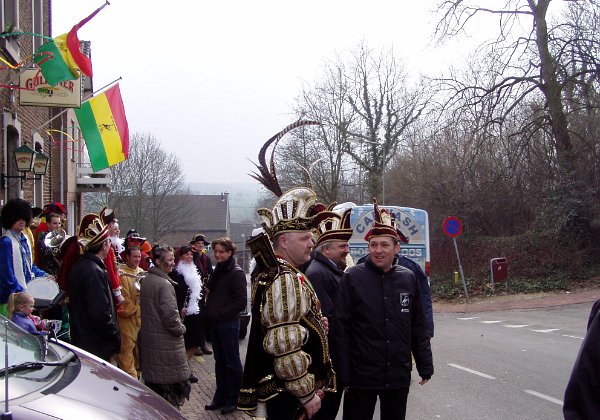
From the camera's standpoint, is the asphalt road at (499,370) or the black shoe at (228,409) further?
the black shoe at (228,409)

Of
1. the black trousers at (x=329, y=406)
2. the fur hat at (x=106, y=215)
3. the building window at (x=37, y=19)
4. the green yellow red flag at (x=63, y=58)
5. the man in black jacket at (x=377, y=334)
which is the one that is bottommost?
the black trousers at (x=329, y=406)

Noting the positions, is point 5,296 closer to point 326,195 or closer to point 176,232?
point 326,195

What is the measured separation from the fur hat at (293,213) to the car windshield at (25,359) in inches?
56.6

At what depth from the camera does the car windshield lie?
9.50 ft

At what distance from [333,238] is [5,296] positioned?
382 centimetres

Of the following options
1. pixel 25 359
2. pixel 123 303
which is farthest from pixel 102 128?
pixel 25 359

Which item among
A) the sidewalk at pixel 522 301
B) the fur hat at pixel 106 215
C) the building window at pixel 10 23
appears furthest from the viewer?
the sidewalk at pixel 522 301

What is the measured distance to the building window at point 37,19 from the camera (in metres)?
14.9

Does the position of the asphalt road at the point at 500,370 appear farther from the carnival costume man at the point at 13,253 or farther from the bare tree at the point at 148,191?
the bare tree at the point at 148,191

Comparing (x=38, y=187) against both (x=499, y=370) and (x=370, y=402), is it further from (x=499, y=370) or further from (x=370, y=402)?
(x=370, y=402)

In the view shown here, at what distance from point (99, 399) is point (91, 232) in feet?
13.4

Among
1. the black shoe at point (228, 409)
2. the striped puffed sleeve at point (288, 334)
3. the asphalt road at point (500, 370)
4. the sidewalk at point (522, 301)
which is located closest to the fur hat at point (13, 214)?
the black shoe at point (228, 409)

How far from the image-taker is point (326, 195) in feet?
152

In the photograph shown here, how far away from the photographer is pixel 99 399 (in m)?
3.10
